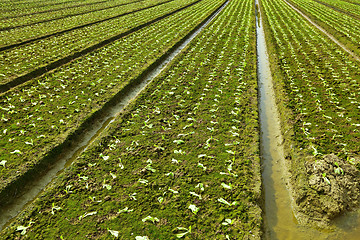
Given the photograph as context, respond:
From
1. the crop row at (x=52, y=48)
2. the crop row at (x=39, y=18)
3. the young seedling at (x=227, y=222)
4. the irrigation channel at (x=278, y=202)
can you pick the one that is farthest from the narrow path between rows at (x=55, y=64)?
the irrigation channel at (x=278, y=202)

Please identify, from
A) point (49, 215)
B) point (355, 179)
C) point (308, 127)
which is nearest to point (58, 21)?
point (49, 215)

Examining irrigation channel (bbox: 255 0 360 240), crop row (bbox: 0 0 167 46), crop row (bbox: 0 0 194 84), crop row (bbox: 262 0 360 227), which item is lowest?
irrigation channel (bbox: 255 0 360 240)

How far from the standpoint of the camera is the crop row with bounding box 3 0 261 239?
Result: 5.05m

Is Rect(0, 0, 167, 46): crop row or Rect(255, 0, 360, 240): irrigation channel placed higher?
Rect(0, 0, 167, 46): crop row

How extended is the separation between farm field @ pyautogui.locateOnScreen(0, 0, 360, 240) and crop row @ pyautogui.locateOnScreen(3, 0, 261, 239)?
0.11 ft

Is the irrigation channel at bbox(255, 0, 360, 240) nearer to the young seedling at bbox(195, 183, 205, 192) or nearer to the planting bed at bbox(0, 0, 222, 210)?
the young seedling at bbox(195, 183, 205, 192)

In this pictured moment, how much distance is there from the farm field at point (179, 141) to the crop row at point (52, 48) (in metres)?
0.18

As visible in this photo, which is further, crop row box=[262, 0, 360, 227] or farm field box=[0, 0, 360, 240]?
Answer: crop row box=[262, 0, 360, 227]

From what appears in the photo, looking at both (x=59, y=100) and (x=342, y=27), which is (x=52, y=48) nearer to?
(x=59, y=100)

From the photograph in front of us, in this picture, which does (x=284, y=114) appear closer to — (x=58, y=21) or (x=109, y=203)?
(x=109, y=203)

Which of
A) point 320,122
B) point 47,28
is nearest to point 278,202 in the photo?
point 320,122

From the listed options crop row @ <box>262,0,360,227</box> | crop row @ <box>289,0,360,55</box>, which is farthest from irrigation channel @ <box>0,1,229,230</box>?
crop row @ <box>289,0,360,55</box>

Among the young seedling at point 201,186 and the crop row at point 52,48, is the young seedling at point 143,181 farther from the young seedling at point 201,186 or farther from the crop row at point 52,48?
the crop row at point 52,48

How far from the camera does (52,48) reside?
17.0 m
